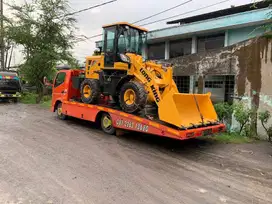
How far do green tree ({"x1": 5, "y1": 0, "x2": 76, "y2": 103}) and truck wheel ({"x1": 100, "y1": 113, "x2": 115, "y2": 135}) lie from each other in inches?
411

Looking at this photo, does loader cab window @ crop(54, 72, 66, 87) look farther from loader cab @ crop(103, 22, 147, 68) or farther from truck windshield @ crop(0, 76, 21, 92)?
truck windshield @ crop(0, 76, 21, 92)

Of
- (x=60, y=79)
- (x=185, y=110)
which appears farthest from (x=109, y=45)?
(x=185, y=110)

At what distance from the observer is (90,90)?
832 centimetres

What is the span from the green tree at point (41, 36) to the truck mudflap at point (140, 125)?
9.37 metres

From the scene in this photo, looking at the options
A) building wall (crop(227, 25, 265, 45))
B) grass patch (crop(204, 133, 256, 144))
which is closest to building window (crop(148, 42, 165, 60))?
building wall (crop(227, 25, 265, 45))

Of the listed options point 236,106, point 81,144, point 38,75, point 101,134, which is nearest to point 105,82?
point 101,134

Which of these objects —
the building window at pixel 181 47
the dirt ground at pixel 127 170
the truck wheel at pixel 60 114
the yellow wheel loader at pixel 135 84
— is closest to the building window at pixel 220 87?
the yellow wheel loader at pixel 135 84

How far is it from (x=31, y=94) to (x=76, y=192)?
→ 17.6m

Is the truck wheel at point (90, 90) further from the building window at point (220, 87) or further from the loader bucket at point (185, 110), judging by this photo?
the building window at point (220, 87)

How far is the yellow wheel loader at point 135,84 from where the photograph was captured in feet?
19.8

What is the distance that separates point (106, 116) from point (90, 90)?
130 centimetres

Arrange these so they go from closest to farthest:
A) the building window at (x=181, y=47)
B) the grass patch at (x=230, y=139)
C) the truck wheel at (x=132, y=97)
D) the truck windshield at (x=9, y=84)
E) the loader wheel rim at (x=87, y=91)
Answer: the truck wheel at (x=132, y=97)
the grass patch at (x=230, y=139)
the loader wheel rim at (x=87, y=91)
the building window at (x=181, y=47)
the truck windshield at (x=9, y=84)

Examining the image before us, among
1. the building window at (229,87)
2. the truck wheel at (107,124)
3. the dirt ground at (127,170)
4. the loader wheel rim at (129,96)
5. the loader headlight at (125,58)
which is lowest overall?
the dirt ground at (127,170)

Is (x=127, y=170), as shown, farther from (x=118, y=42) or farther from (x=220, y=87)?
(x=220, y=87)
